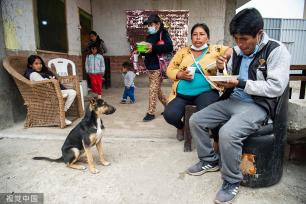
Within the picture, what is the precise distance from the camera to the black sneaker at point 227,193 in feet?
7.06

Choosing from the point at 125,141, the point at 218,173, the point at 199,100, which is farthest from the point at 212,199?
the point at 125,141

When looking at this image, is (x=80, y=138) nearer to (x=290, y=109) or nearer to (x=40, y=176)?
(x=40, y=176)

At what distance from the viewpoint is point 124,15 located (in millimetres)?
8797

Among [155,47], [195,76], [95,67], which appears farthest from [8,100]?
[195,76]

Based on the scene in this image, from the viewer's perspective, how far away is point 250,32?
2137 millimetres

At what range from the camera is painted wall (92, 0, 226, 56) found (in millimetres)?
8602

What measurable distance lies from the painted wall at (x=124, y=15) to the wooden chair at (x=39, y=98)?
500 centimetres

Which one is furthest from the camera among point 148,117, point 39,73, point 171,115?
point 148,117

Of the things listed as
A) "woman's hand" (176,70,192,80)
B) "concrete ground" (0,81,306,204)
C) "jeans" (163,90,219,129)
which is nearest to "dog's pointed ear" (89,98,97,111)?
"concrete ground" (0,81,306,204)

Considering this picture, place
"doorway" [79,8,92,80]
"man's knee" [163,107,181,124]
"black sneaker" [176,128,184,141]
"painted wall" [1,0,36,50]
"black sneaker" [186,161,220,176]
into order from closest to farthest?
"black sneaker" [186,161,220,176], "man's knee" [163,107,181,124], "black sneaker" [176,128,184,141], "painted wall" [1,0,36,50], "doorway" [79,8,92,80]

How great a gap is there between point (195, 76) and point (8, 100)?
10.0ft

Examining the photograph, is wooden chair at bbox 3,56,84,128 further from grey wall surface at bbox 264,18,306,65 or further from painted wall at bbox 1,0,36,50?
grey wall surface at bbox 264,18,306,65

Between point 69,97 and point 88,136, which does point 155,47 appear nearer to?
point 69,97

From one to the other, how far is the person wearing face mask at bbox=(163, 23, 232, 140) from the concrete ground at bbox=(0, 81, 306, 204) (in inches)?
22.3
